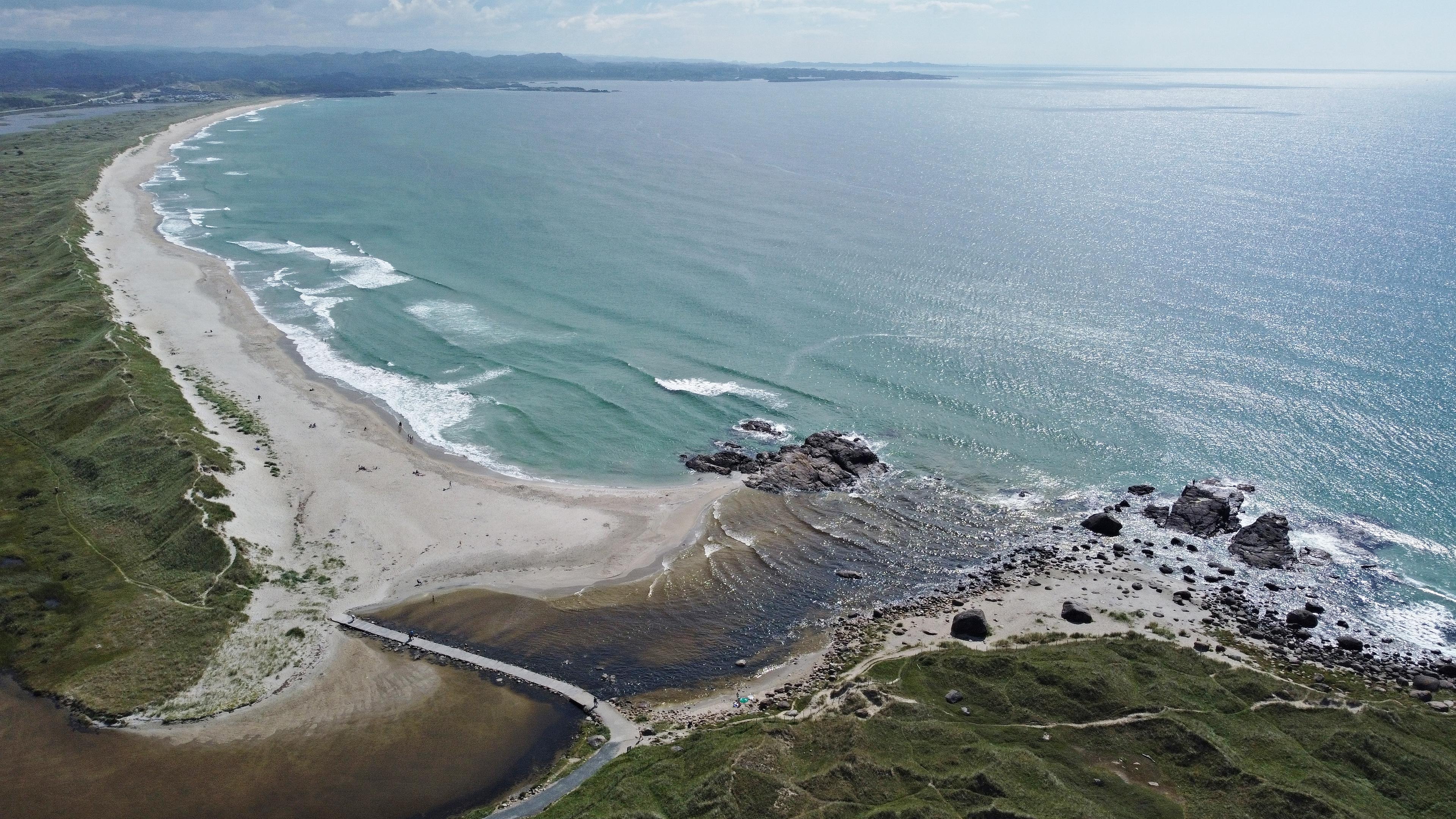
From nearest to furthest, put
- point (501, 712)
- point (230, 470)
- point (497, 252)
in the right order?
point (501, 712)
point (230, 470)
point (497, 252)

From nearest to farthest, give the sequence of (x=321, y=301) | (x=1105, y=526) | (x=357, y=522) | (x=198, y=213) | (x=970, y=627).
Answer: (x=970, y=627) → (x=1105, y=526) → (x=357, y=522) → (x=321, y=301) → (x=198, y=213)

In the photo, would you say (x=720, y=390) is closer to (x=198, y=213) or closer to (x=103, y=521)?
(x=103, y=521)

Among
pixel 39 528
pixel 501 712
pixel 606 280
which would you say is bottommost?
pixel 501 712

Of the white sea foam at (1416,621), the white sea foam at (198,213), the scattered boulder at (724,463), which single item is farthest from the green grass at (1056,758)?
the white sea foam at (198,213)

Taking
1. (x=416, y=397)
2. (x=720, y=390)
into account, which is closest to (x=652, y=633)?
(x=720, y=390)

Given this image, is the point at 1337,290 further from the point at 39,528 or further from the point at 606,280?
the point at 39,528

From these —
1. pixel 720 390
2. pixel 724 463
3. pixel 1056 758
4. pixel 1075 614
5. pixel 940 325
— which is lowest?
pixel 1075 614

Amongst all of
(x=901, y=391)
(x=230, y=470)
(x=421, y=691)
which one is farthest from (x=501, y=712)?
(x=901, y=391)
